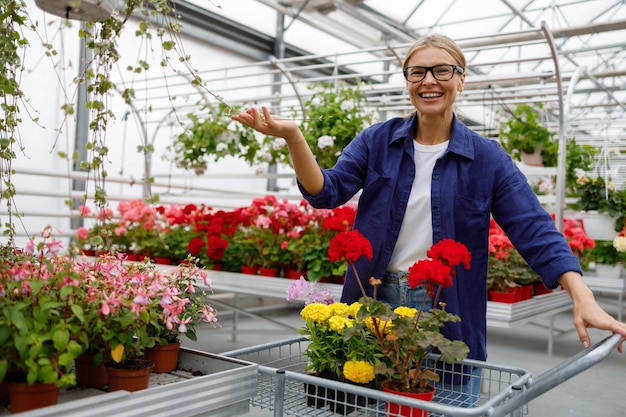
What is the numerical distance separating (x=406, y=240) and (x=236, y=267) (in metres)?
2.29

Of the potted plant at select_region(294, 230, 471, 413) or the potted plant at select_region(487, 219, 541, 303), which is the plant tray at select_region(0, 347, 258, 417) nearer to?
the potted plant at select_region(294, 230, 471, 413)

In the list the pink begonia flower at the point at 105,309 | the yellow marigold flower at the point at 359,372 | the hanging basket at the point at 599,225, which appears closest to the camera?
the pink begonia flower at the point at 105,309

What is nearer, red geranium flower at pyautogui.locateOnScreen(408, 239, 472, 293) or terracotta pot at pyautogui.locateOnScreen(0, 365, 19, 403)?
terracotta pot at pyautogui.locateOnScreen(0, 365, 19, 403)

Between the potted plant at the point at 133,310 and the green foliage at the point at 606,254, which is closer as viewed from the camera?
the potted plant at the point at 133,310

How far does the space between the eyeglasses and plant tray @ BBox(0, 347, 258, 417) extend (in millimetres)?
776

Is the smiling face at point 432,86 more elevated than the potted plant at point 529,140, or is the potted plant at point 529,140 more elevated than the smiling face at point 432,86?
the potted plant at point 529,140

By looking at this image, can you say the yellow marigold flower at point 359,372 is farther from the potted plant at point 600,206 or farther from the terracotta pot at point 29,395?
the potted plant at point 600,206

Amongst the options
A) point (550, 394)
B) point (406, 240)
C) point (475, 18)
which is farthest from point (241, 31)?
point (406, 240)

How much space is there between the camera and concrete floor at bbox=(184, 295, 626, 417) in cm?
303

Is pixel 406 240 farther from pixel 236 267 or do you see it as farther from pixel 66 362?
pixel 236 267

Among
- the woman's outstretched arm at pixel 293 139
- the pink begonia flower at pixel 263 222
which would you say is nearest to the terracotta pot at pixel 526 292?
the pink begonia flower at pixel 263 222

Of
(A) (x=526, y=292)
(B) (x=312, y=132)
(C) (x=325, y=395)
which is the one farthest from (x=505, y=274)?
(C) (x=325, y=395)

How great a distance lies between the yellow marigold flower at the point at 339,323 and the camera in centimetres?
114

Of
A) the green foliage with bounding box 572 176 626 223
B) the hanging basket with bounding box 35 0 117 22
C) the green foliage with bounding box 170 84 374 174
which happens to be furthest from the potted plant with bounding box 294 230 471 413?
the green foliage with bounding box 572 176 626 223
